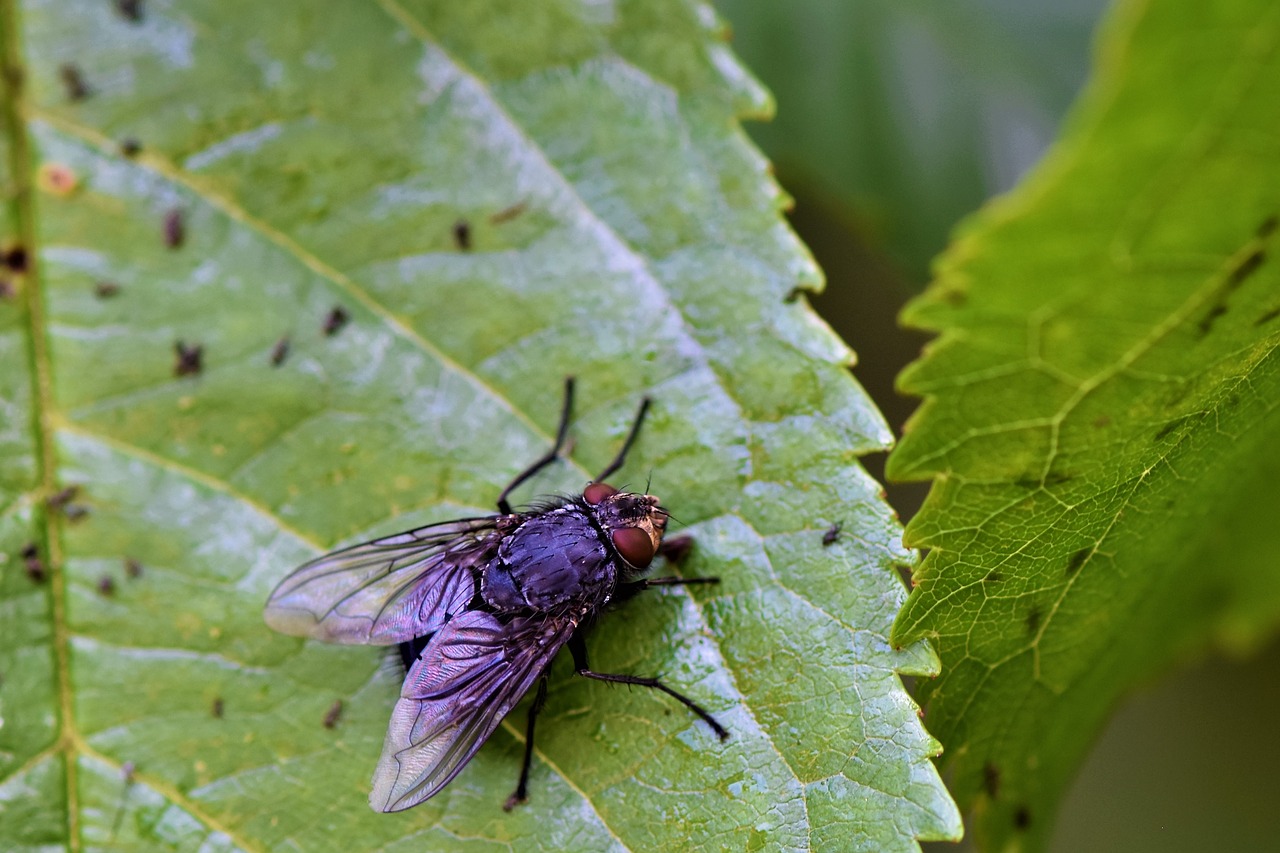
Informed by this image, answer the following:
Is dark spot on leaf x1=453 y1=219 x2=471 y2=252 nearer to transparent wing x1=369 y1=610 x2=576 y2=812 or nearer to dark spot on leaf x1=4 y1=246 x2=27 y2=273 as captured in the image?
transparent wing x1=369 y1=610 x2=576 y2=812

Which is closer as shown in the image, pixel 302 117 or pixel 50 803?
pixel 50 803

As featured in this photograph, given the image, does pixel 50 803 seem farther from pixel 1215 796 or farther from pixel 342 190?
pixel 1215 796

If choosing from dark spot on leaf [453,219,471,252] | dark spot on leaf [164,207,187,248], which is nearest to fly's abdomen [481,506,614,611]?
dark spot on leaf [453,219,471,252]

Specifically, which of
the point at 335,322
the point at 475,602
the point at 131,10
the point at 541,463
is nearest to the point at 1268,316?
the point at 541,463

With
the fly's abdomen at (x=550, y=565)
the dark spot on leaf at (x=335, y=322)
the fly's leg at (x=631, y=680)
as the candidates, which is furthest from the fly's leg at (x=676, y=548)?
the dark spot on leaf at (x=335, y=322)

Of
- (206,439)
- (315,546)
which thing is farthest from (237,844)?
(206,439)

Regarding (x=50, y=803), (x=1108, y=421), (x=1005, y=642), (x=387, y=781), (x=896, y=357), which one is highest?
(x=1108, y=421)
